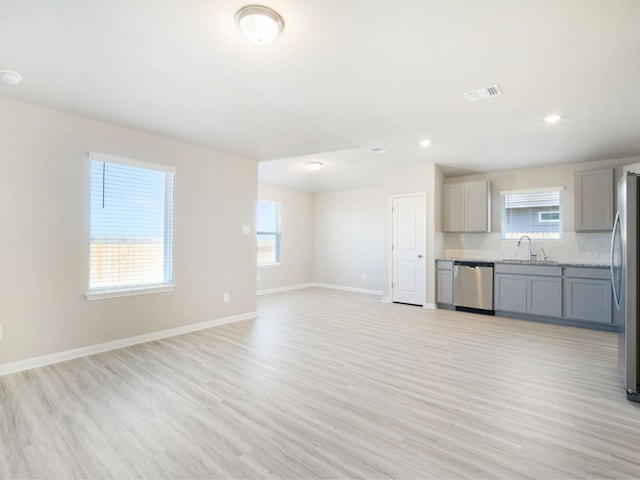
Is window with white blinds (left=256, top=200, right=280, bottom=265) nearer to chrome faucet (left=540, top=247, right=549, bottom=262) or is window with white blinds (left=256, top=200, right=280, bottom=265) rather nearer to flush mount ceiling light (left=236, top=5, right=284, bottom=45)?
chrome faucet (left=540, top=247, right=549, bottom=262)

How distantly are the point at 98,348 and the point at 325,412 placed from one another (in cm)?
267

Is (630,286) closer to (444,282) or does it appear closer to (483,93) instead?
(483,93)

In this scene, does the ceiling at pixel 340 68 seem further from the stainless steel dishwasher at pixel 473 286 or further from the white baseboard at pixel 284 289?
the white baseboard at pixel 284 289

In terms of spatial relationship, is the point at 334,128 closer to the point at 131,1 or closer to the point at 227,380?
the point at 131,1

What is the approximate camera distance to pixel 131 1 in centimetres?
174

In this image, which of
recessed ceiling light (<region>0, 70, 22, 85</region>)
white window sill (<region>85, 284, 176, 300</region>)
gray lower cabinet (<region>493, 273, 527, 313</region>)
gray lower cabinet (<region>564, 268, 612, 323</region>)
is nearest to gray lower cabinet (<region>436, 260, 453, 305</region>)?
gray lower cabinet (<region>493, 273, 527, 313</region>)

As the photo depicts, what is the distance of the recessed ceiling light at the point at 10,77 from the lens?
2479mm

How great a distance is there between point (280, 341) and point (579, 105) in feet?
12.8

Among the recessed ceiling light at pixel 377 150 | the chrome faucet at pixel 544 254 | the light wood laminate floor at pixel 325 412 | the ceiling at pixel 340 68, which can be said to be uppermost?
the recessed ceiling light at pixel 377 150

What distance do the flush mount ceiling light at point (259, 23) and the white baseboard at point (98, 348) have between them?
3395 mm

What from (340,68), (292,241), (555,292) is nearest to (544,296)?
(555,292)

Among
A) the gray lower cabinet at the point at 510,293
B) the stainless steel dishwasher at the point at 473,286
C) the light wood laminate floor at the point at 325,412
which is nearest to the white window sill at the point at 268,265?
the light wood laminate floor at the point at 325,412

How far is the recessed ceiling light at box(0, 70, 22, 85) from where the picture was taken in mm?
2479

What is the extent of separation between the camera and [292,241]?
8.23 meters
